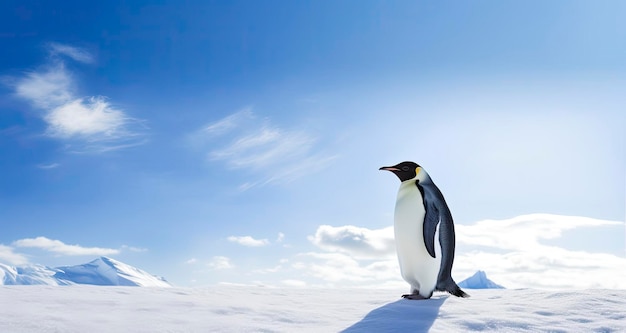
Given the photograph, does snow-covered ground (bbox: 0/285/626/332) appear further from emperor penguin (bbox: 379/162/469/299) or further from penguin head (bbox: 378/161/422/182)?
penguin head (bbox: 378/161/422/182)

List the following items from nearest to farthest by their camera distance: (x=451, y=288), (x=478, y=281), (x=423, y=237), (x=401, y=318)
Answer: (x=401, y=318), (x=423, y=237), (x=451, y=288), (x=478, y=281)

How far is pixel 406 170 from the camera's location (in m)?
5.99

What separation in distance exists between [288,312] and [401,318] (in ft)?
3.09

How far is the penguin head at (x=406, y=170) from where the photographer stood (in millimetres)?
5977

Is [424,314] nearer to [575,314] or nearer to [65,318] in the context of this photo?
[575,314]

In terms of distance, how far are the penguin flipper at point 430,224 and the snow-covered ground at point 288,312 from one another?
56 cm

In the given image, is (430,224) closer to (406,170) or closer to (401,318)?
(406,170)

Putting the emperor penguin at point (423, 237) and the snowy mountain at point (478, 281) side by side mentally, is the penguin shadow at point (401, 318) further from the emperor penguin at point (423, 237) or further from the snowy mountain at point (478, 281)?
the snowy mountain at point (478, 281)

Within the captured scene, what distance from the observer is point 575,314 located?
14.7 feet

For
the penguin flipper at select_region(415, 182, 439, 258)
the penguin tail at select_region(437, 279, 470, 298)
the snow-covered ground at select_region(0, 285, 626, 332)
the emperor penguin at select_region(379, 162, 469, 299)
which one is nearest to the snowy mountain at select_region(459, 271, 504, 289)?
the penguin tail at select_region(437, 279, 470, 298)

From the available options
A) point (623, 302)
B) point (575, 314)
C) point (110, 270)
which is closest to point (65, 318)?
point (575, 314)

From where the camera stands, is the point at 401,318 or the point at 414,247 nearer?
the point at 401,318

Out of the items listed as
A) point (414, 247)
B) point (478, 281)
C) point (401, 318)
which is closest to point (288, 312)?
point (401, 318)

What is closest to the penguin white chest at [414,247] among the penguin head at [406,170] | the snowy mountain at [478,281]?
the penguin head at [406,170]
